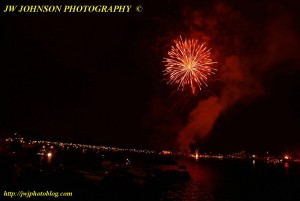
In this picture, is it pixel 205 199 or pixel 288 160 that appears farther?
pixel 288 160

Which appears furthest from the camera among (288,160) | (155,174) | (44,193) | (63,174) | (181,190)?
(288,160)

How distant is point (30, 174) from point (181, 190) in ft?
39.9

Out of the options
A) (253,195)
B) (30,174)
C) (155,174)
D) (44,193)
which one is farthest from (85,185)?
(253,195)

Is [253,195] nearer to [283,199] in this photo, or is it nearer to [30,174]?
[283,199]

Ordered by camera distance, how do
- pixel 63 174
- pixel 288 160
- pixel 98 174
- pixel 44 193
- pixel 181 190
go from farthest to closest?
pixel 288 160, pixel 181 190, pixel 98 174, pixel 63 174, pixel 44 193

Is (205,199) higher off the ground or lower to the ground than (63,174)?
lower

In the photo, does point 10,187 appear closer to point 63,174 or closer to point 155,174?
point 63,174

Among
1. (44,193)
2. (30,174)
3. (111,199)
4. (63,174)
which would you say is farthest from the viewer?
(63,174)

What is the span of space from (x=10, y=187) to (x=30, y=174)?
164 inches

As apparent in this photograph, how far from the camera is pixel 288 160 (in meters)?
162

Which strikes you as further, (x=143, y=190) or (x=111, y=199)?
(x=143, y=190)

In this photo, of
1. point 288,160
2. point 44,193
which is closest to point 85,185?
point 44,193

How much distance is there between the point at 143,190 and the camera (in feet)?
84.8

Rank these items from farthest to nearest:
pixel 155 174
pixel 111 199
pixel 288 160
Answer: pixel 288 160 < pixel 155 174 < pixel 111 199
